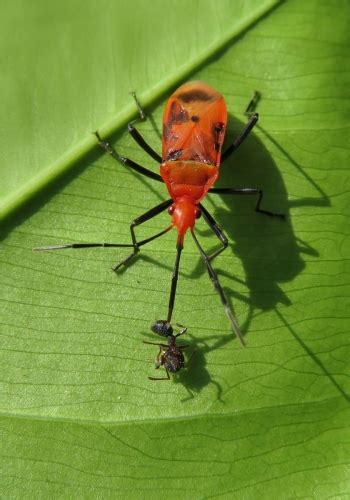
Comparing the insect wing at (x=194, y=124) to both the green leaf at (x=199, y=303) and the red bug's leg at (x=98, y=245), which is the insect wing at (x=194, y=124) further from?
the red bug's leg at (x=98, y=245)

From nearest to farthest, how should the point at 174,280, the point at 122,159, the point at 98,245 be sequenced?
the point at 174,280
the point at 98,245
the point at 122,159

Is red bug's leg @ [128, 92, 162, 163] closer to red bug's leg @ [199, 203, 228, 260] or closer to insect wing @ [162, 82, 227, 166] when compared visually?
insect wing @ [162, 82, 227, 166]

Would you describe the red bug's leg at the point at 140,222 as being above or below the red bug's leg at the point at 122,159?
below

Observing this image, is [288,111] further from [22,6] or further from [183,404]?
[183,404]

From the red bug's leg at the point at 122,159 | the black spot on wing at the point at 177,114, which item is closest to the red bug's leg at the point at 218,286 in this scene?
the red bug's leg at the point at 122,159

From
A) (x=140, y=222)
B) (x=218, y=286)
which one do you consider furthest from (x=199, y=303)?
(x=140, y=222)

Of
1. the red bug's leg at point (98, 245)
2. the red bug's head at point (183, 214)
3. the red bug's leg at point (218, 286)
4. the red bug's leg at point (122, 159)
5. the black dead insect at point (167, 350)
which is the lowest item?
the black dead insect at point (167, 350)

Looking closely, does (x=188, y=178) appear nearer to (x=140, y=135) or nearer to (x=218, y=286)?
(x=140, y=135)

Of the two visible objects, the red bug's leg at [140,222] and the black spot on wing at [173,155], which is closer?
the red bug's leg at [140,222]
